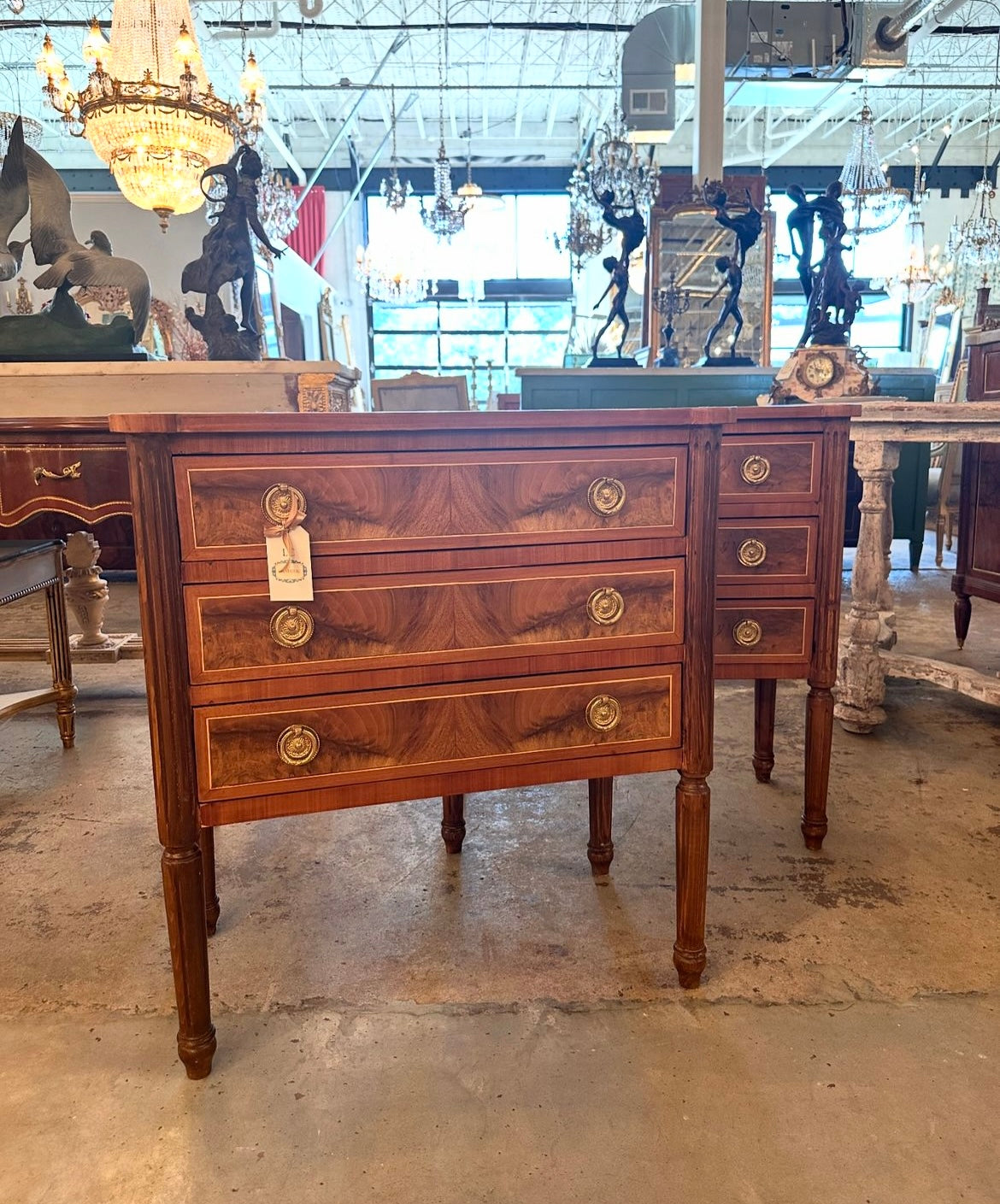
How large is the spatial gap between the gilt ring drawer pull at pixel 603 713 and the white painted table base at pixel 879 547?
161 cm

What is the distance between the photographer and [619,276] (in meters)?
3.73

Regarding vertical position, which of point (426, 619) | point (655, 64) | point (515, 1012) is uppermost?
point (655, 64)

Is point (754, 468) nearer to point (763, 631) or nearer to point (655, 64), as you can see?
point (763, 631)

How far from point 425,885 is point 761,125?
13.8 m

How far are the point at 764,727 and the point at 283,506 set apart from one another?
1.75m

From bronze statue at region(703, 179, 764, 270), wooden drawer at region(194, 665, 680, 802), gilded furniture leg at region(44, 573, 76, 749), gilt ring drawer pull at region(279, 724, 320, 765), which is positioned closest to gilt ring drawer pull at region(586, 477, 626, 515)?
wooden drawer at region(194, 665, 680, 802)

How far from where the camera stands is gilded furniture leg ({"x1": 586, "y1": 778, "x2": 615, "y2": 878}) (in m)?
1.90

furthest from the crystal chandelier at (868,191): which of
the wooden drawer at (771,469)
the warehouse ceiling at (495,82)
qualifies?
the wooden drawer at (771,469)

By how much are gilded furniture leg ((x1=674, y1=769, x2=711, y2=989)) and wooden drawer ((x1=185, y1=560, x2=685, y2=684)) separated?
0.28 m

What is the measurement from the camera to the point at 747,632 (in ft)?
6.31

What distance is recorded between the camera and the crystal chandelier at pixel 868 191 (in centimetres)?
649

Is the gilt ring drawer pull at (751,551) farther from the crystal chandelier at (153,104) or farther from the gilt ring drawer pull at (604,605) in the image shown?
the crystal chandelier at (153,104)

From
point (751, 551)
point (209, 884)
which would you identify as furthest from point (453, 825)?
point (751, 551)

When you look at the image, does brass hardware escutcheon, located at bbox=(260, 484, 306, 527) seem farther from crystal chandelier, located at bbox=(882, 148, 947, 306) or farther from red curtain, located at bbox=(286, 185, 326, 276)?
red curtain, located at bbox=(286, 185, 326, 276)
